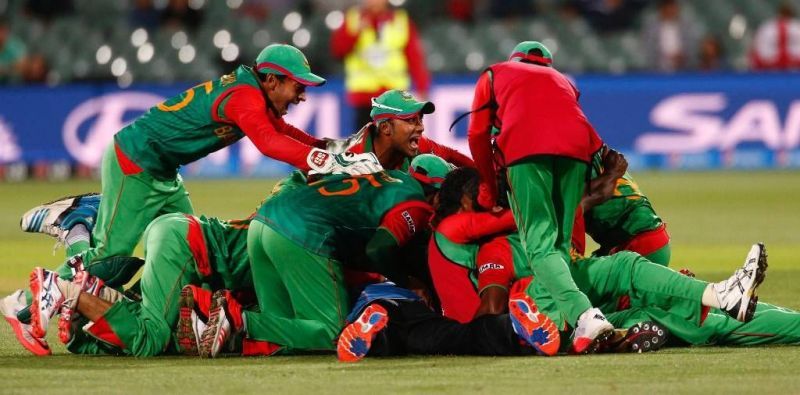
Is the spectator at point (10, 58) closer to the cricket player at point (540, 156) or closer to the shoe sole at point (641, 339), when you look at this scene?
the cricket player at point (540, 156)

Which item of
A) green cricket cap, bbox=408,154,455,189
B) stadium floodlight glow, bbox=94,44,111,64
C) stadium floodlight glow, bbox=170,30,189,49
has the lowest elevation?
stadium floodlight glow, bbox=94,44,111,64

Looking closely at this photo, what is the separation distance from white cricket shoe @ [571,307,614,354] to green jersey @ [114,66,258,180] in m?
2.47

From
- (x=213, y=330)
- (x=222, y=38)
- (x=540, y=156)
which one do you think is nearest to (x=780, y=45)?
(x=222, y=38)

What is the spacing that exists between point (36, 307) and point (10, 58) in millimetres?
15190

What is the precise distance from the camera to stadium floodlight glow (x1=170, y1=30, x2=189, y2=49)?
74.2 ft

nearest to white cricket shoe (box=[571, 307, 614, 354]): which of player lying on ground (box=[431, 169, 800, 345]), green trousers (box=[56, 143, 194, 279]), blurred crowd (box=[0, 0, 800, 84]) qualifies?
player lying on ground (box=[431, 169, 800, 345])

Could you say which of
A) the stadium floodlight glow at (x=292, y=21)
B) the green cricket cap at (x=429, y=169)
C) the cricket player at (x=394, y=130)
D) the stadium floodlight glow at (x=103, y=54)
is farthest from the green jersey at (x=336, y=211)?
the stadium floodlight glow at (x=103, y=54)

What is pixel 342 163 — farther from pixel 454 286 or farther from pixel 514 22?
pixel 514 22

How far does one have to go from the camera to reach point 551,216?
738cm

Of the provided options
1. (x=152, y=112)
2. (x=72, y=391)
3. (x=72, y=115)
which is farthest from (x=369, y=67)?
(x=72, y=391)

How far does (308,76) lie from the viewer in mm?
8422

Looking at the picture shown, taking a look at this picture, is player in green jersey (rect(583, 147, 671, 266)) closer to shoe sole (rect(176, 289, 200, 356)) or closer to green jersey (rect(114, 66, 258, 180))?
green jersey (rect(114, 66, 258, 180))

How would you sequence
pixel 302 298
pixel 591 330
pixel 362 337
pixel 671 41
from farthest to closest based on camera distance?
pixel 671 41
pixel 302 298
pixel 362 337
pixel 591 330

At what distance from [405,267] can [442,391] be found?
1.77 meters
